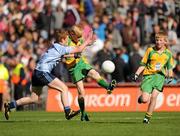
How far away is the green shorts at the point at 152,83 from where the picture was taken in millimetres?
19422

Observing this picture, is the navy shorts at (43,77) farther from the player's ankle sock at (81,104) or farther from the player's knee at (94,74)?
the player's knee at (94,74)

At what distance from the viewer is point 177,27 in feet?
107

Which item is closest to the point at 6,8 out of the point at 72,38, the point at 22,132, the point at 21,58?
the point at 21,58

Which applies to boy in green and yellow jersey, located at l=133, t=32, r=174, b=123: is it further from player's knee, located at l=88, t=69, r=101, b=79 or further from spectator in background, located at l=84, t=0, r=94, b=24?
spectator in background, located at l=84, t=0, r=94, b=24

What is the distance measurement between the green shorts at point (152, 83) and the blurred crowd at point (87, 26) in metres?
9.74

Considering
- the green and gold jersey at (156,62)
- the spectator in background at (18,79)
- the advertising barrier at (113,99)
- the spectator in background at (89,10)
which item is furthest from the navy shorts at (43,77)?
the spectator in background at (89,10)

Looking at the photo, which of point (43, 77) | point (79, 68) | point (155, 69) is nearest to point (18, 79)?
point (79, 68)

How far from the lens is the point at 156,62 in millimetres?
19656

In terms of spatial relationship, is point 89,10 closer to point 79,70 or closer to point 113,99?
point 113,99

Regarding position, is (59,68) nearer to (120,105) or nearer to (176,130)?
(120,105)

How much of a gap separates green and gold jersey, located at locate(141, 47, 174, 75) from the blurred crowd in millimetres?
9575

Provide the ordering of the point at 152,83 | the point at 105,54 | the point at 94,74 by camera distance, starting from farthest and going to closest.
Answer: the point at 105,54 < the point at 94,74 < the point at 152,83

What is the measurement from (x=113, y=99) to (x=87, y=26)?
317cm

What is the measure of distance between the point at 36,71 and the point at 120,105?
902cm
